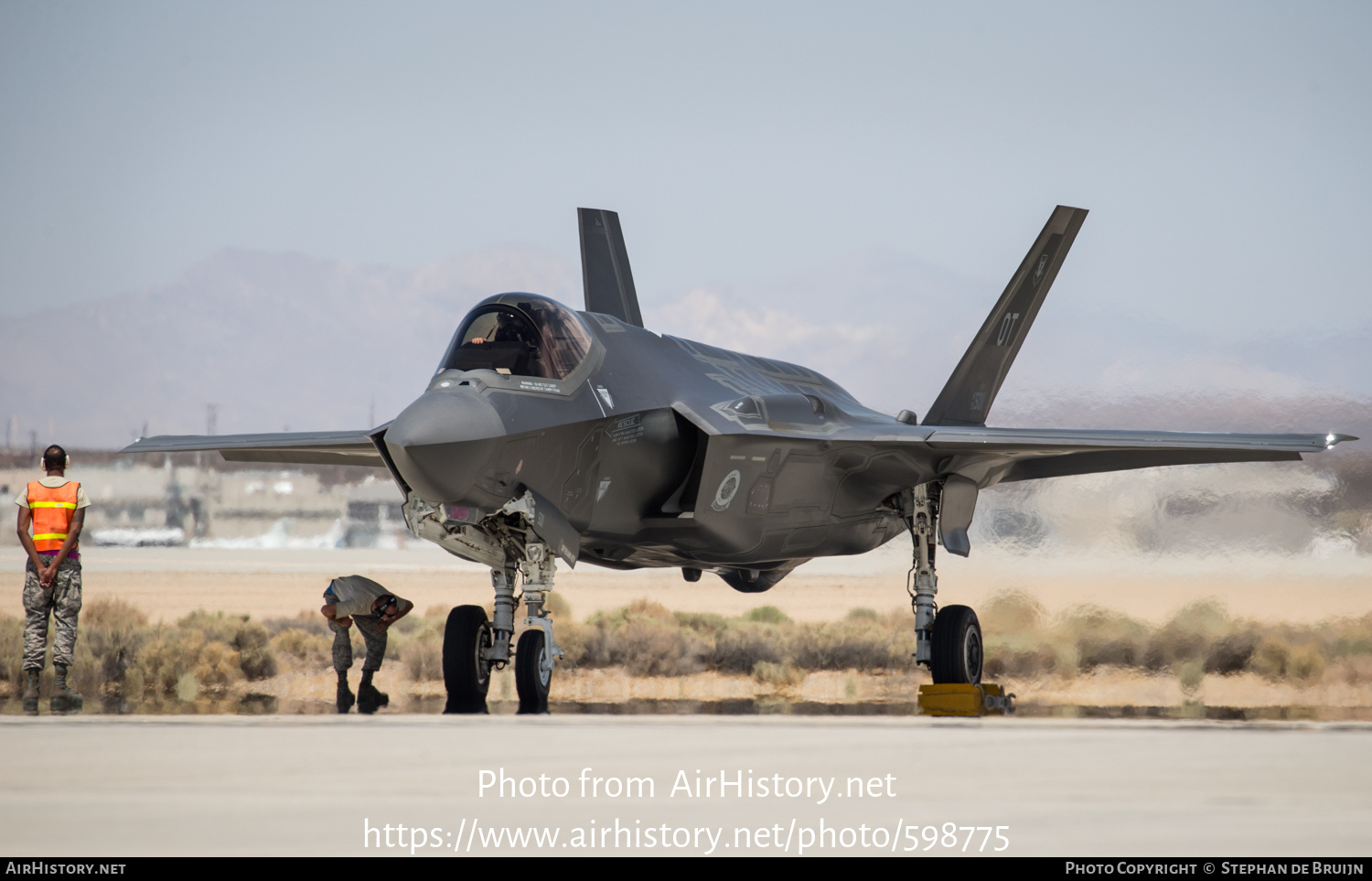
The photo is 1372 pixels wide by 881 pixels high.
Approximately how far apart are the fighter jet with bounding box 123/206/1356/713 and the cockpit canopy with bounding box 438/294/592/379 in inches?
0.6

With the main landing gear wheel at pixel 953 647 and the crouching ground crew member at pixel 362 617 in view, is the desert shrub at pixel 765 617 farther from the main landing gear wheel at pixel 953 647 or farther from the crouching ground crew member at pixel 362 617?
the crouching ground crew member at pixel 362 617

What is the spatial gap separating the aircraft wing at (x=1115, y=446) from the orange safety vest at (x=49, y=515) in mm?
7779

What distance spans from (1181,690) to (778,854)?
14010mm

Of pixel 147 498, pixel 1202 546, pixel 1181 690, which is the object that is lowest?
pixel 1181 690

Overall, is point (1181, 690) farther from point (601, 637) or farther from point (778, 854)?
point (778, 854)

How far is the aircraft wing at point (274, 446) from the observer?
1580cm

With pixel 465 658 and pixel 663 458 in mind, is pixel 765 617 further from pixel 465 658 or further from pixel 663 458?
pixel 465 658

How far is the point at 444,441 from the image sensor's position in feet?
34.4

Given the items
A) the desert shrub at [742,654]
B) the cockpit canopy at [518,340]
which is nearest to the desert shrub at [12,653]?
the cockpit canopy at [518,340]

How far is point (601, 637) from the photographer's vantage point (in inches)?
926

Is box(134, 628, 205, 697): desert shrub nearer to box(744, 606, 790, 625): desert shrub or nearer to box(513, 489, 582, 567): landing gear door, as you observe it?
box(513, 489, 582, 567): landing gear door

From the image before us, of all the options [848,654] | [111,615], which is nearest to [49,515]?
[848,654]

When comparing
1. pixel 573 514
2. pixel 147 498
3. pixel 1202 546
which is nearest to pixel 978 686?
pixel 573 514
